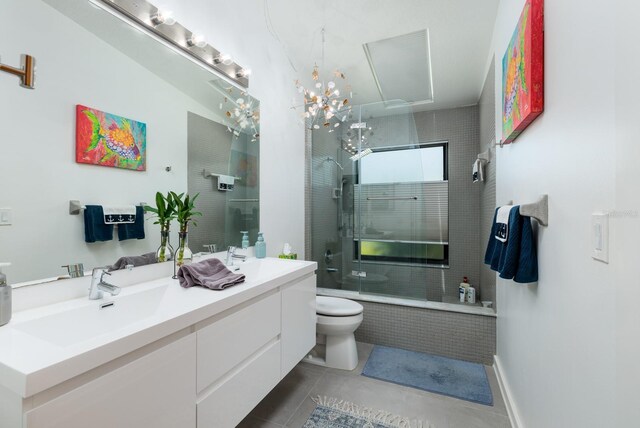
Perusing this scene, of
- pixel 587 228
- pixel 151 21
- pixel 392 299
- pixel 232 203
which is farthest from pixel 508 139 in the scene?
pixel 151 21

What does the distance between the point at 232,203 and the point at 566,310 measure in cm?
183

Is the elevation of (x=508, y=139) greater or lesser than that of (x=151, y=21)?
lesser

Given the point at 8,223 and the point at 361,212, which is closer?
the point at 8,223

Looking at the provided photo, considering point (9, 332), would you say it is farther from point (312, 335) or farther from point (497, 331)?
point (497, 331)

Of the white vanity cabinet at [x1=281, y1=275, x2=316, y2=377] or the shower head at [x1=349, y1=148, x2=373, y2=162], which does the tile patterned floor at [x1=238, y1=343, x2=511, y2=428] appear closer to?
the white vanity cabinet at [x1=281, y1=275, x2=316, y2=377]

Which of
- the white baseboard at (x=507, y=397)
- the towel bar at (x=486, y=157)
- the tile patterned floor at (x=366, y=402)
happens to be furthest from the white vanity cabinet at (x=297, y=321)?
the towel bar at (x=486, y=157)

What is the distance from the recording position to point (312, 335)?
6.40 ft

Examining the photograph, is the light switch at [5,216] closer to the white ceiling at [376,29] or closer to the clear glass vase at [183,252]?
the clear glass vase at [183,252]

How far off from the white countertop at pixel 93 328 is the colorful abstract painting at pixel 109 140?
1.67 ft

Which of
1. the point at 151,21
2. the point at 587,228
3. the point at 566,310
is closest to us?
the point at 587,228

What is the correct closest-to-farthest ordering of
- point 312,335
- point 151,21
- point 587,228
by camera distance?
point 587,228, point 151,21, point 312,335

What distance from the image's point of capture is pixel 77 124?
45.4 inches

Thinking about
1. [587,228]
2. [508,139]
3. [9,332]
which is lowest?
[9,332]

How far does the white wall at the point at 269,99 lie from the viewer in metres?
1.86
